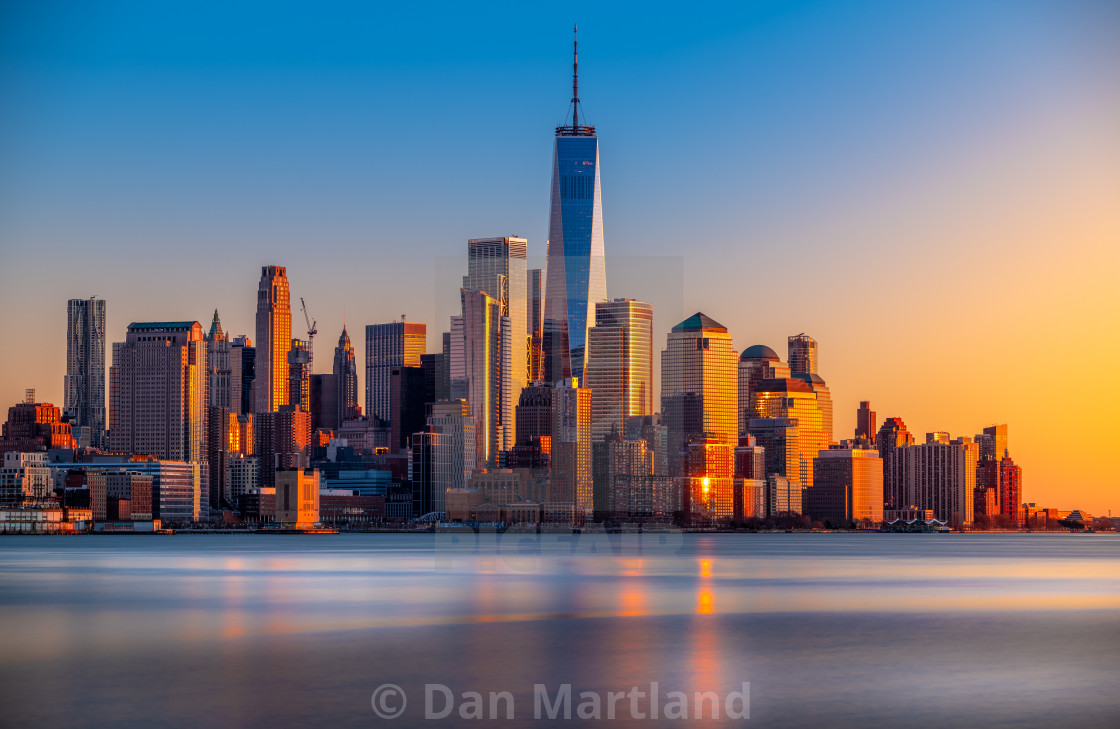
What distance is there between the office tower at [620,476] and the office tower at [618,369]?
17.9 ft

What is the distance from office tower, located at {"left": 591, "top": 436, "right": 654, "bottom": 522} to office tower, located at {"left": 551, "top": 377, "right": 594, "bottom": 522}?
107 centimetres

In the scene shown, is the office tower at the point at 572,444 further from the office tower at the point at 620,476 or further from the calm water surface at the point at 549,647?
the calm water surface at the point at 549,647

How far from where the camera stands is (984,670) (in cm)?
4141

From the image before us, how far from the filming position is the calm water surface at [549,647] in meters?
33.8

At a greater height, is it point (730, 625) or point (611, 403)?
point (611, 403)

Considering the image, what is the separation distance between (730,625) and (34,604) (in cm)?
3239

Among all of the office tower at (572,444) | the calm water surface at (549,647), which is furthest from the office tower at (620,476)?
the calm water surface at (549,647)

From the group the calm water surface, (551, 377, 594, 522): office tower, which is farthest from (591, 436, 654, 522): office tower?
the calm water surface

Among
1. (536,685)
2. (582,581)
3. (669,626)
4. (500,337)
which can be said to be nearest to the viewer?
(536,685)

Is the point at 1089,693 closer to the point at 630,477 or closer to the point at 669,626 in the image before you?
the point at 669,626

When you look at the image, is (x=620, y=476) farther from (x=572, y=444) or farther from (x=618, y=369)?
(x=618, y=369)

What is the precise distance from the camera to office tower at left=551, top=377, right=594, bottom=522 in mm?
115875

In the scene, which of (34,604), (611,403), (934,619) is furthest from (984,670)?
(611,403)

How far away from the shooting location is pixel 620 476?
5364 inches
